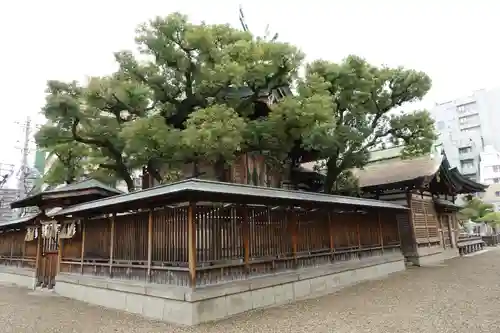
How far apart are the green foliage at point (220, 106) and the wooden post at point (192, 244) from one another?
518 centimetres

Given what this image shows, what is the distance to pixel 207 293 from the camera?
25.7 ft

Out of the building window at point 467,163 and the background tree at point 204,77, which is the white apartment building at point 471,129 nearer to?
the building window at point 467,163

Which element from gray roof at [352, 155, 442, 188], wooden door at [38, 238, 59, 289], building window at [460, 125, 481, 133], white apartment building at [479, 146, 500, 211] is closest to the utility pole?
wooden door at [38, 238, 59, 289]

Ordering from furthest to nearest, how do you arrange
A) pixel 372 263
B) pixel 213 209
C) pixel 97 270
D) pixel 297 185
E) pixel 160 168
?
pixel 297 185 → pixel 160 168 → pixel 372 263 → pixel 97 270 → pixel 213 209

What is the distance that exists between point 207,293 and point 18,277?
529 inches

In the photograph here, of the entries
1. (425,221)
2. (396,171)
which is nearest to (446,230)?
(425,221)

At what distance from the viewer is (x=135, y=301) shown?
9.06 meters

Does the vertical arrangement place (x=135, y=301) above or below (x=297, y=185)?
below

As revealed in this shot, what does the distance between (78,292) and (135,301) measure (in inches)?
144

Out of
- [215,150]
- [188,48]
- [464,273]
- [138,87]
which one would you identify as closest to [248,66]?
[188,48]

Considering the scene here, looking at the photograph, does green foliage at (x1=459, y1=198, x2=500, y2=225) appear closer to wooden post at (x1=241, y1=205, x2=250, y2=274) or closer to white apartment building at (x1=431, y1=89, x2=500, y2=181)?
white apartment building at (x1=431, y1=89, x2=500, y2=181)

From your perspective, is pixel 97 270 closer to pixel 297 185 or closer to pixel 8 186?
pixel 297 185

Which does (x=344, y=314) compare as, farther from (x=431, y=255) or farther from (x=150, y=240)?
(x=431, y=255)

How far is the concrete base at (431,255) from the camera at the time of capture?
18172 millimetres
